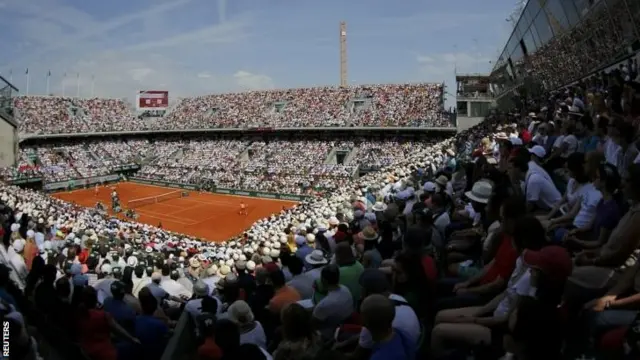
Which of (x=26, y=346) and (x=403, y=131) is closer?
(x=26, y=346)

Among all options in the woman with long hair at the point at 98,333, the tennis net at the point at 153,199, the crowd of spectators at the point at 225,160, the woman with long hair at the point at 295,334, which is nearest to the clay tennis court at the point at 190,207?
the tennis net at the point at 153,199

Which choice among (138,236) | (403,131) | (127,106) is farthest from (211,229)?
(127,106)

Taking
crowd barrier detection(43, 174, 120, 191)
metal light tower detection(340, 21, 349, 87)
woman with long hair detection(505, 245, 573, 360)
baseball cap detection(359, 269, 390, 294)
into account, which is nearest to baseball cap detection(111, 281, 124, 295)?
baseball cap detection(359, 269, 390, 294)

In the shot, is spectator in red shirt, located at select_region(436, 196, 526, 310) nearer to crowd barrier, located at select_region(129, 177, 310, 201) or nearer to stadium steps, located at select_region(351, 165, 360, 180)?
crowd barrier, located at select_region(129, 177, 310, 201)

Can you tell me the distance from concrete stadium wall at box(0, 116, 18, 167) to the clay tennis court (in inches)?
268

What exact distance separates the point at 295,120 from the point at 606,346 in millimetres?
51168

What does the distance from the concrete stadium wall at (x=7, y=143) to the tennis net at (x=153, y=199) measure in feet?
29.8

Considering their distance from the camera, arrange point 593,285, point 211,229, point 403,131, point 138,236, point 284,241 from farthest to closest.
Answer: point 403,131 < point 211,229 < point 138,236 < point 284,241 < point 593,285

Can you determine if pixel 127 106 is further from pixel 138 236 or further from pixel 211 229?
pixel 138 236

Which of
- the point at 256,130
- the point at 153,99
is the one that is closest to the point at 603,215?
the point at 256,130

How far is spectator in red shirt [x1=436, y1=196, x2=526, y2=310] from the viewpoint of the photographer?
4.43 meters

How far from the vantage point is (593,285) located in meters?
3.79

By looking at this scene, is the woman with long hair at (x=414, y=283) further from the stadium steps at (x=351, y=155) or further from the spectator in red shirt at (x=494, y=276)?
the stadium steps at (x=351, y=155)

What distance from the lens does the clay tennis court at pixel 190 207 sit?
3434 cm
